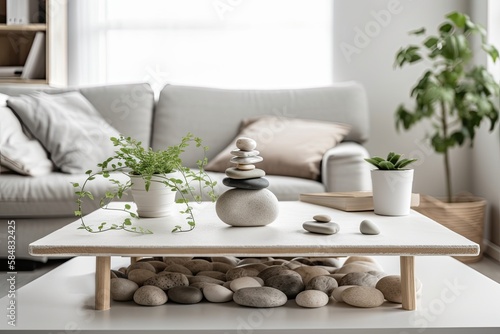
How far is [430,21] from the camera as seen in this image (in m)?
4.06

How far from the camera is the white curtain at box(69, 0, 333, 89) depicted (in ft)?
13.6

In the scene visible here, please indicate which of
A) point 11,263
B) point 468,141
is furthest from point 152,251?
point 468,141

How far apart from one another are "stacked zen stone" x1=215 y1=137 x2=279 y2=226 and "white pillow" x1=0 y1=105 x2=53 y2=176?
1.70 meters

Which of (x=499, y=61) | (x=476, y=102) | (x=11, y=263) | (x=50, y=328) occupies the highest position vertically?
(x=499, y=61)

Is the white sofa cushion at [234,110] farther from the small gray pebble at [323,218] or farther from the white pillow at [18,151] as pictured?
the small gray pebble at [323,218]

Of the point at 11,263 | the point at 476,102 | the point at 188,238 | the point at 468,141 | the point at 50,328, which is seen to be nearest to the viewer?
the point at 50,328

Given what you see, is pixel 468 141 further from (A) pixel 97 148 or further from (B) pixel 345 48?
(A) pixel 97 148

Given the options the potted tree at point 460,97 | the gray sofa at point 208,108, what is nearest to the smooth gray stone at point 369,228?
the gray sofa at point 208,108

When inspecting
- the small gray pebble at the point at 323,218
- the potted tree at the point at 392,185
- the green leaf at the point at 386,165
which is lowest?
the small gray pebble at the point at 323,218

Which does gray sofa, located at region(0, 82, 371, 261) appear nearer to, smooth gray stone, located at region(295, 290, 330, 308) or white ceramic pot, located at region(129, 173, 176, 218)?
white ceramic pot, located at region(129, 173, 176, 218)

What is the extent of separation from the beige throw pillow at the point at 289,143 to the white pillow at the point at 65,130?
60 centimetres

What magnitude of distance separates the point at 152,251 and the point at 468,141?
9.67ft

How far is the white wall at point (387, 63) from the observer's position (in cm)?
407

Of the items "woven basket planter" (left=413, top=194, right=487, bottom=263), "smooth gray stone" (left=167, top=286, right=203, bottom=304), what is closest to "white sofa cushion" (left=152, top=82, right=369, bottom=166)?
"woven basket planter" (left=413, top=194, right=487, bottom=263)
